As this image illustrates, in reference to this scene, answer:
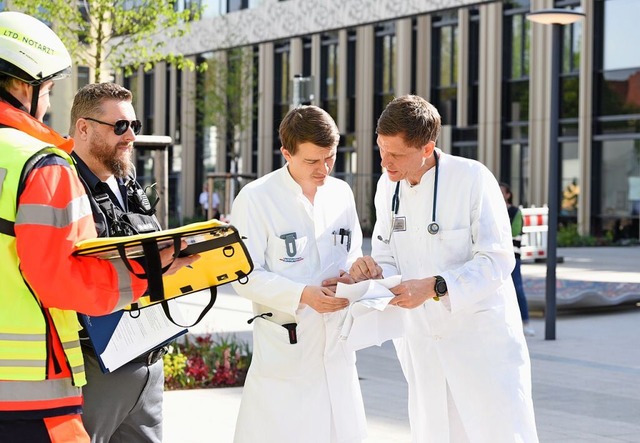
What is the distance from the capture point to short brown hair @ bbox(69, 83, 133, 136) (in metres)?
4.46

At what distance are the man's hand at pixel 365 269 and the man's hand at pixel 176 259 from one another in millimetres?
1640

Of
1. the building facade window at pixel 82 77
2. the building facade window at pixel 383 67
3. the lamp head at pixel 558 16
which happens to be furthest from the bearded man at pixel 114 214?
the building facade window at pixel 383 67

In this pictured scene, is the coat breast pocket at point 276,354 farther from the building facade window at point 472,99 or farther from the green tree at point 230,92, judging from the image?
the green tree at point 230,92

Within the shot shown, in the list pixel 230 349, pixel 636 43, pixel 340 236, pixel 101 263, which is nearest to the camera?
pixel 101 263

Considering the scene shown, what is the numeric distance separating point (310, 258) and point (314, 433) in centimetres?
76

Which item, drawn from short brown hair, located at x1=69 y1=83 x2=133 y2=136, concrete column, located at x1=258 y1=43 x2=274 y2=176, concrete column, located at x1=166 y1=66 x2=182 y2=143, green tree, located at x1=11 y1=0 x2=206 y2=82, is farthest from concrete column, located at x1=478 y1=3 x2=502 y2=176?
short brown hair, located at x1=69 y1=83 x2=133 y2=136

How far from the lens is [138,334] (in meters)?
4.20

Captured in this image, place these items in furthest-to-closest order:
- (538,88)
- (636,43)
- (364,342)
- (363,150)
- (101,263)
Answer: (363,150) → (538,88) → (636,43) → (364,342) → (101,263)

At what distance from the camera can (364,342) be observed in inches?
191

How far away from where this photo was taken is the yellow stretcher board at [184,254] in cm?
318

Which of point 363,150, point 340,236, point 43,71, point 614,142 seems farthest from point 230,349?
point 363,150

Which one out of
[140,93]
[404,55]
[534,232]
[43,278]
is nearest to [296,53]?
[404,55]

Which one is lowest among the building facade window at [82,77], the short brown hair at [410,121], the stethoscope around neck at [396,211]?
the stethoscope around neck at [396,211]

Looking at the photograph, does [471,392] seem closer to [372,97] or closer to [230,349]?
[230,349]
